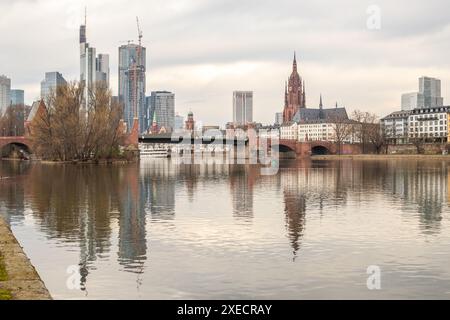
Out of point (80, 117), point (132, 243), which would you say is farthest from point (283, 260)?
point (80, 117)

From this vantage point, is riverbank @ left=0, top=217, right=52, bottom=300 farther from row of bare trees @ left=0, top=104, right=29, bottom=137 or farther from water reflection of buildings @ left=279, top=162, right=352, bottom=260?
row of bare trees @ left=0, top=104, right=29, bottom=137

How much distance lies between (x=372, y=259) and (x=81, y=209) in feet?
61.0

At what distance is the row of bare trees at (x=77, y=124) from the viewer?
102m

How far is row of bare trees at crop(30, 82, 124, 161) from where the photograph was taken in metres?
102

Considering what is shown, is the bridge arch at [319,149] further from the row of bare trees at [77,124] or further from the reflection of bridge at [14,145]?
the row of bare trees at [77,124]

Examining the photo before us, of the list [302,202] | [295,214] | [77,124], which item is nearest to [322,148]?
[77,124]

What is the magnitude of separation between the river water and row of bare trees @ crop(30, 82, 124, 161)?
62.2 meters

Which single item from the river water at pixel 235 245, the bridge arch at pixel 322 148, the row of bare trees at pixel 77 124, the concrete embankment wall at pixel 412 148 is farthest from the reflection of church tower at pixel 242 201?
the concrete embankment wall at pixel 412 148

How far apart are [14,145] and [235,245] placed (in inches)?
5373

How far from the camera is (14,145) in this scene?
149250 millimetres

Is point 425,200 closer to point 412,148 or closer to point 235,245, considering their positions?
point 235,245

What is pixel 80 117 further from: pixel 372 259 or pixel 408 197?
pixel 372 259

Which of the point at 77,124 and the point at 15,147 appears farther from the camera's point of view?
the point at 15,147

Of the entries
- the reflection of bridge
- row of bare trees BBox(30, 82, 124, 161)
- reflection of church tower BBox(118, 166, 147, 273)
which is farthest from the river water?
the reflection of bridge
